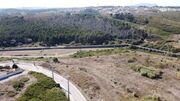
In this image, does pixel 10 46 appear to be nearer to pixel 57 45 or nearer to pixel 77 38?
pixel 57 45

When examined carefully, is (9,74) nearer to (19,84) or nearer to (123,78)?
(19,84)

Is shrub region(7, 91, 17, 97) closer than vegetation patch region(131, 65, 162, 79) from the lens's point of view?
Yes

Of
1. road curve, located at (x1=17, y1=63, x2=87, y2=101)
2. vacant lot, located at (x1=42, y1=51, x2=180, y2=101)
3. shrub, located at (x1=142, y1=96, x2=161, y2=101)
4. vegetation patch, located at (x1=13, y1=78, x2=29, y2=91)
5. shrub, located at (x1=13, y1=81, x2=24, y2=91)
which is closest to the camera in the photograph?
road curve, located at (x1=17, y1=63, x2=87, y2=101)

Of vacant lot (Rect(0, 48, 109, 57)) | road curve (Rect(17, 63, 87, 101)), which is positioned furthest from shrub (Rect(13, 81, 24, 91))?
vacant lot (Rect(0, 48, 109, 57))

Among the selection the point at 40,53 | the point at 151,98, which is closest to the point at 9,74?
the point at 151,98

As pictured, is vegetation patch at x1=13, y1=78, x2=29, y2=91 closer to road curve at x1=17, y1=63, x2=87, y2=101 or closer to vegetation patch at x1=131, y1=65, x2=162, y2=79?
road curve at x1=17, y1=63, x2=87, y2=101

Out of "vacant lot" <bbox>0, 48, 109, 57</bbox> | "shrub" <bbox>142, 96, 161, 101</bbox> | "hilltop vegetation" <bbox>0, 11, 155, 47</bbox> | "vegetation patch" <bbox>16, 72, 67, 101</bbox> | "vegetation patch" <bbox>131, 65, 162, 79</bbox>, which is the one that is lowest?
"vacant lot" <bbox>0, 48, 109, 57</bbox>

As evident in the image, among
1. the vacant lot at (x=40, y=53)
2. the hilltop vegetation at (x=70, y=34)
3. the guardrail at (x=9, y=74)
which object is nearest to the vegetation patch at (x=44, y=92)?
the guardrail at (x=9, y=74)

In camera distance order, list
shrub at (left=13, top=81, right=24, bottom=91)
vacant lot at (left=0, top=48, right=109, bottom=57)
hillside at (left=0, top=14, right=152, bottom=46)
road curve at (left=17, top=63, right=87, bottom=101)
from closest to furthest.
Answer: road curve at (left=17, top=63, right=87, bottom=101), shrub at (left=13, top=81, right=24, bottom=91), vacant lot at (left=0, top=48, right=109, bottom=57), hillside at (left=0, top=14, right=152, bottom=46)
